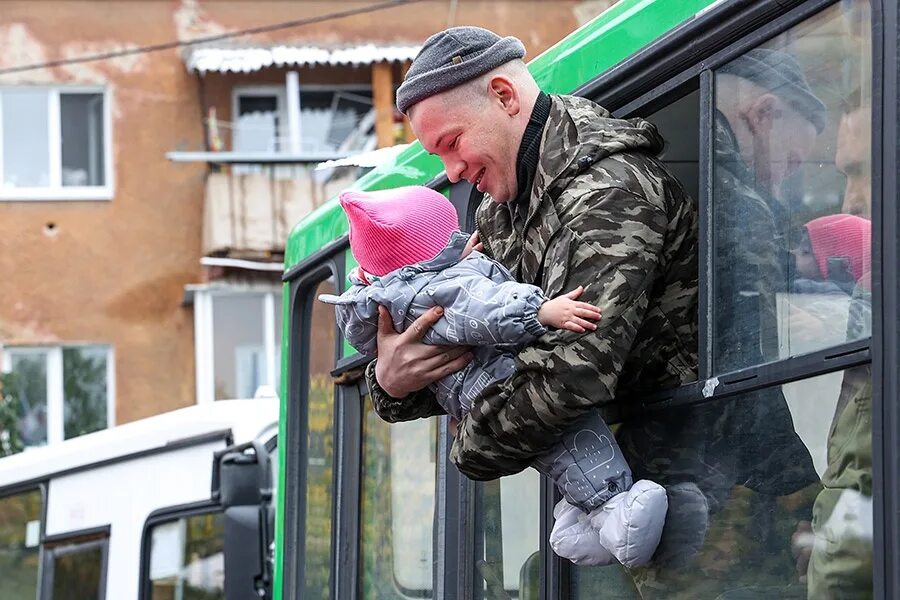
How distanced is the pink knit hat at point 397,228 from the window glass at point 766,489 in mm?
450

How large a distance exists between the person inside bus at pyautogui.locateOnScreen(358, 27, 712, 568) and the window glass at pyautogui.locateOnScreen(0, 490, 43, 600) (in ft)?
19.4

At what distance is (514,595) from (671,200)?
3.44 feet

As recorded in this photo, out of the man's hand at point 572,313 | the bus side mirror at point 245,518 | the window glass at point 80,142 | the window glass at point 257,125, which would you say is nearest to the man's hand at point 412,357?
the man's hand at point 572,313

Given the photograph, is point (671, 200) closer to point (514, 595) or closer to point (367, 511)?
point (514, 595)

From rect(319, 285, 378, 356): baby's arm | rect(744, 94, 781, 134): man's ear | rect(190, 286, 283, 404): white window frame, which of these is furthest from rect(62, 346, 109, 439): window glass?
rect(744, 94, 781, 134): man's ear

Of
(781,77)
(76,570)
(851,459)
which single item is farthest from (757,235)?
(76,570)

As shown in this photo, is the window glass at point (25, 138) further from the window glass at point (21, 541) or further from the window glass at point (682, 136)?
the window glass at point (682, 136)

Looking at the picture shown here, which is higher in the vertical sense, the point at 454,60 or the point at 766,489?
the point at 454,60

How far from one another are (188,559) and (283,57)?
12498mm

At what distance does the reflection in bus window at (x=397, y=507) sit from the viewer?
4039mm

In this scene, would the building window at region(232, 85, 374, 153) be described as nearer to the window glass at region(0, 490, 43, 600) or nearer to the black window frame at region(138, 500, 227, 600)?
the window glass at region(0, 490, 43, 600)

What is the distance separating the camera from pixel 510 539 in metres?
3.42

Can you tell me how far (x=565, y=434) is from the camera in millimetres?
2668

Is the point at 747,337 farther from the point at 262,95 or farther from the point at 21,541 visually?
the point at 262,95
